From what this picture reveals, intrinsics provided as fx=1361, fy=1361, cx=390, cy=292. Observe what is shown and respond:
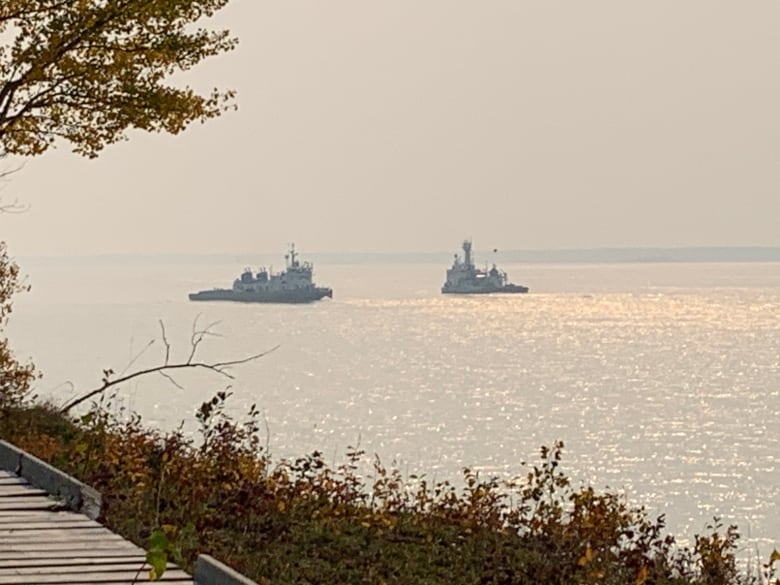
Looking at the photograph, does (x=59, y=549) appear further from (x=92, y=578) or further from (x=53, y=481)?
(x=53, y=481)

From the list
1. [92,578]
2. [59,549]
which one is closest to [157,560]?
[92,578]

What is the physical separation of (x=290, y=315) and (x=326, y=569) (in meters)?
172

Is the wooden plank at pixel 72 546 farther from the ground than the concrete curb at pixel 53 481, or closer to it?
closer to it

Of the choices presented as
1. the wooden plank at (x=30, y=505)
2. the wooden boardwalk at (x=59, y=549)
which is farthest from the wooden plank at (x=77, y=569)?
the wooden plank at (x=30, y=505)

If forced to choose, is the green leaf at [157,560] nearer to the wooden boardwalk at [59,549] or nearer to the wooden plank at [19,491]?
the wooden boardwalk at [59,549]

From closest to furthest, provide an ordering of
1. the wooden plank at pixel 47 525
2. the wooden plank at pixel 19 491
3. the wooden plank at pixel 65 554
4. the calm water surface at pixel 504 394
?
the wooden plank at pixel 65 554 < the wooden plank at pixel 47 525 < the wooden plank at pixel 19 491 < the calm water surface at pixel 504 394

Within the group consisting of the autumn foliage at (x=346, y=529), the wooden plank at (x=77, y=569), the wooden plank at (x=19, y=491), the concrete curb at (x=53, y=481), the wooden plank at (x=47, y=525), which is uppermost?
the concrete curb at (x=53, y=481)

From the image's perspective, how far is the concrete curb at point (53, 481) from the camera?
8898 mm

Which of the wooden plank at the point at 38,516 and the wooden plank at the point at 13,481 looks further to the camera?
the wooden plank at the point at 13,481

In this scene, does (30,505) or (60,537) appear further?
(30,505)

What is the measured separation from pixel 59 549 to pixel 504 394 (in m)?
70.4

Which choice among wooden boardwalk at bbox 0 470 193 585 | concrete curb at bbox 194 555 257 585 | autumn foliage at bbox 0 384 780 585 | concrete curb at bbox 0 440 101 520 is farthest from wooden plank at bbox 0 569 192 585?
concrete curb at bbox 0 440 101 520

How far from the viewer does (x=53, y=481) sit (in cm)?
943

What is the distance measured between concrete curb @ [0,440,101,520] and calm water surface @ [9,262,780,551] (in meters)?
4.33
